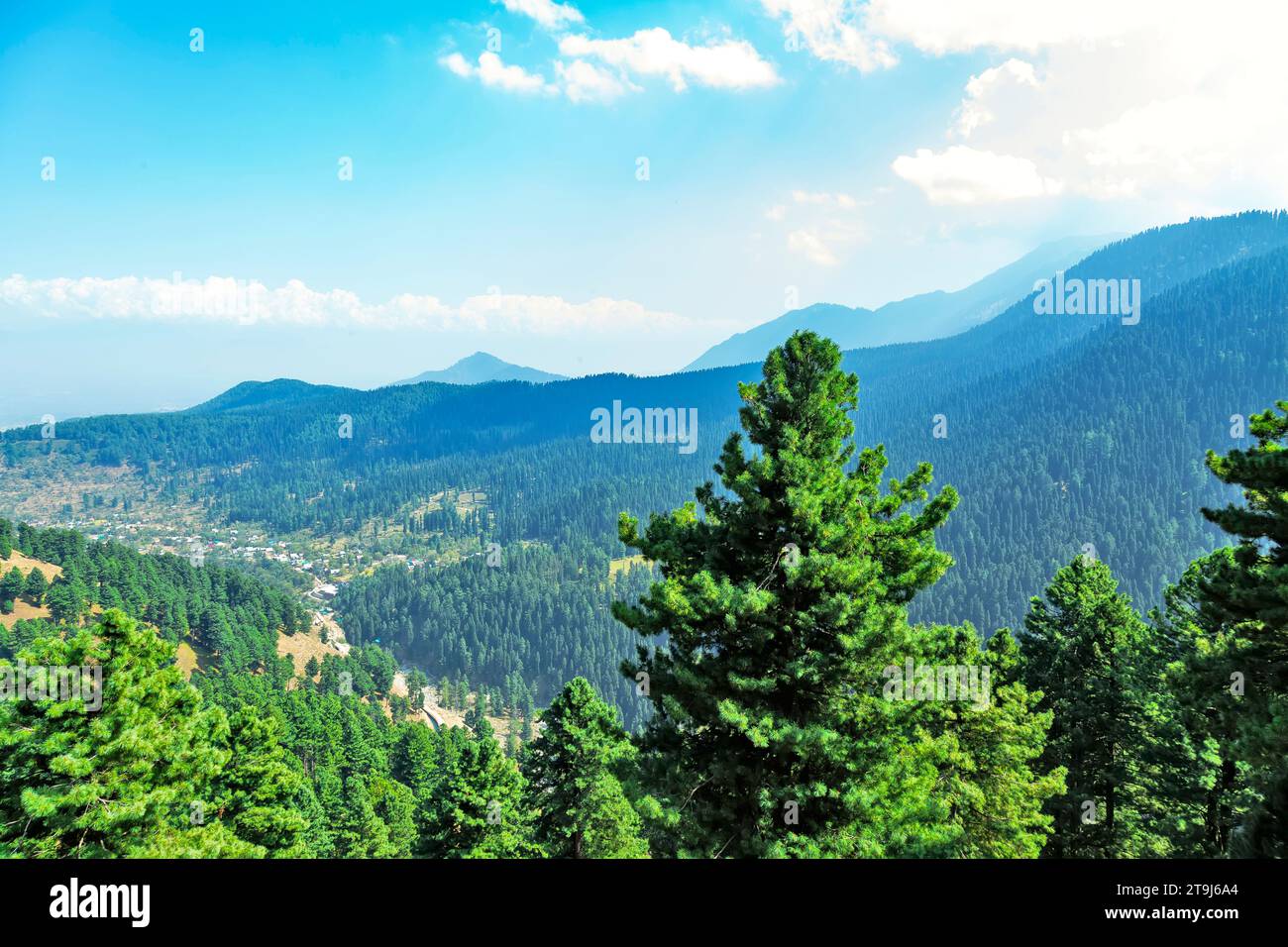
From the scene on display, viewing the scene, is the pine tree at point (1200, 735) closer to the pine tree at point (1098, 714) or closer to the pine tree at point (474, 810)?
the pine tree at point (1098, 714)

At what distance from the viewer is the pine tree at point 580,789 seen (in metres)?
21.4

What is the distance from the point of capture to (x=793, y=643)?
33.8ft

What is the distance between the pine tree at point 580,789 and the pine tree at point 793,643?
11.0 meters

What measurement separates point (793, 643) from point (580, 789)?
47.4ft

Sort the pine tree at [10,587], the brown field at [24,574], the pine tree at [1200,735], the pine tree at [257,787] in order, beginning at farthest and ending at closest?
1. the pine tree at [10,587]
2. the brown field at [24,574]
3. the pine tree at [257,787]
4. the pine tree at [1200,735]

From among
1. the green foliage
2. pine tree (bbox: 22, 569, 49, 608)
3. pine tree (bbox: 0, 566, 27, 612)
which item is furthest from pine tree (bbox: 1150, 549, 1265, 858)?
pine tree (bbox: 22, 569, 49, 608)

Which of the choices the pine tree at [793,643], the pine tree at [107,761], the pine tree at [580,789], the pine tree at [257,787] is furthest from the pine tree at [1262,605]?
the pine tree at [257,787]

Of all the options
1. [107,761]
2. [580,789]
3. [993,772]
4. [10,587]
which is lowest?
[10,587]

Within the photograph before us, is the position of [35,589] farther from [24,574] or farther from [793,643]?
[793,643]

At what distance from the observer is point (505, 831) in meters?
23.2

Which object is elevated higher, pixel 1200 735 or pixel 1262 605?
pixel 1262 605

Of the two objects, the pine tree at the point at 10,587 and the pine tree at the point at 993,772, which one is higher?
the pine tree at the point at 993,772

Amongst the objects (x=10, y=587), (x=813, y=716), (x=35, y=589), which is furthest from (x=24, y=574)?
(x=813, y=716)

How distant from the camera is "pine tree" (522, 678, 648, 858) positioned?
21406 millimetres
